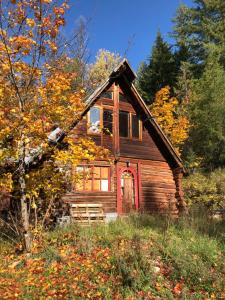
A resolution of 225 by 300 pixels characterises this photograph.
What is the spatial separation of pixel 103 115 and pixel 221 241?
38.1 ft

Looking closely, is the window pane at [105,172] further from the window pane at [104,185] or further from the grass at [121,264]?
the grass at [121,264]


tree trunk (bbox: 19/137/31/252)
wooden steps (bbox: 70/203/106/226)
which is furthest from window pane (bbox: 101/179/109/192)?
tree trunk (bbox: 19/137/31/252)

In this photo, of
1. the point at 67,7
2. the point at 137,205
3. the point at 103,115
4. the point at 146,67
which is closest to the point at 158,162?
the point at 137,205

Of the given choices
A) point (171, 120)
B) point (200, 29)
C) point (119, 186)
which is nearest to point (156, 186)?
point (119, 186)

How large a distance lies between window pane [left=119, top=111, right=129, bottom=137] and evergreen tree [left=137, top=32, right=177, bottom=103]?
1662 cm

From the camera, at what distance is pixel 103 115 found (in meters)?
20.8

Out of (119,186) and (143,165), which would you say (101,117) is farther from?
(119,186)

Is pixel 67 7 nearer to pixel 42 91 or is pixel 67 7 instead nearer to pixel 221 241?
pixel 42 91

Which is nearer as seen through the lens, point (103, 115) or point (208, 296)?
point (208, 296)

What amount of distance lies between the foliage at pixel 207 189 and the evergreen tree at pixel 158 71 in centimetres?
1230

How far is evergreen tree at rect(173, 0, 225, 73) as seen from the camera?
39469 millimetres

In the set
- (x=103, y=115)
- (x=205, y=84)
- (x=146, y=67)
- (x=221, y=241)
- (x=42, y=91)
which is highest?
(x=146, y=67)

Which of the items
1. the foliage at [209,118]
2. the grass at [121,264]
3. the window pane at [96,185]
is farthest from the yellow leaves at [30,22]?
the foliage at [209,118]

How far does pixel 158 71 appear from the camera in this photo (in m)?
38.7
